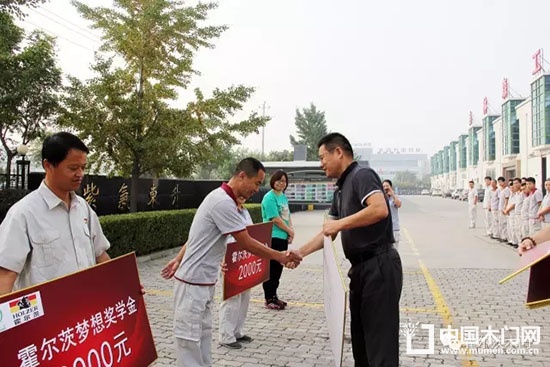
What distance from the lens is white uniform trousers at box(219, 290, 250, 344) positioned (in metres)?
4.43

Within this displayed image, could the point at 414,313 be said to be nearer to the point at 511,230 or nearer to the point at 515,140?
the point at 511,230

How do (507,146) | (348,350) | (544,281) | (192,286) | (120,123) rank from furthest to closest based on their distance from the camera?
1. (507,146)
2. (120,123)
3. (348,350)
4. (192,286)
5. (544,281)

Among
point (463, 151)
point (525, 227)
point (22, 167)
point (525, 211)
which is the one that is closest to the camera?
point (525, 211)

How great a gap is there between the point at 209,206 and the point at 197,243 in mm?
278

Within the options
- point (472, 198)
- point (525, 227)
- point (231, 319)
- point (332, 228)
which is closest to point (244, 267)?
point (231, 319)

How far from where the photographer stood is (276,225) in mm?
5680

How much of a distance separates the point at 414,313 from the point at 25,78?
8350 mm

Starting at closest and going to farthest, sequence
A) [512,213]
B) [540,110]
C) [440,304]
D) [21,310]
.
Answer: [21,310] → [440,304] → [512,213] → [540,110]

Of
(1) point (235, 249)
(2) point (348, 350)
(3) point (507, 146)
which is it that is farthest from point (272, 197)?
(3) point (507, 146)

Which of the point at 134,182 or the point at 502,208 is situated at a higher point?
the point at 134,182

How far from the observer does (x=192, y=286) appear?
3.13m

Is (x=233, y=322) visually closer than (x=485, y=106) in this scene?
Yes

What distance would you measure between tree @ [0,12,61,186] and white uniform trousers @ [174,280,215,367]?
755 centimetres

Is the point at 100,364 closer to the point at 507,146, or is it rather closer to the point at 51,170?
the point at 51,170
